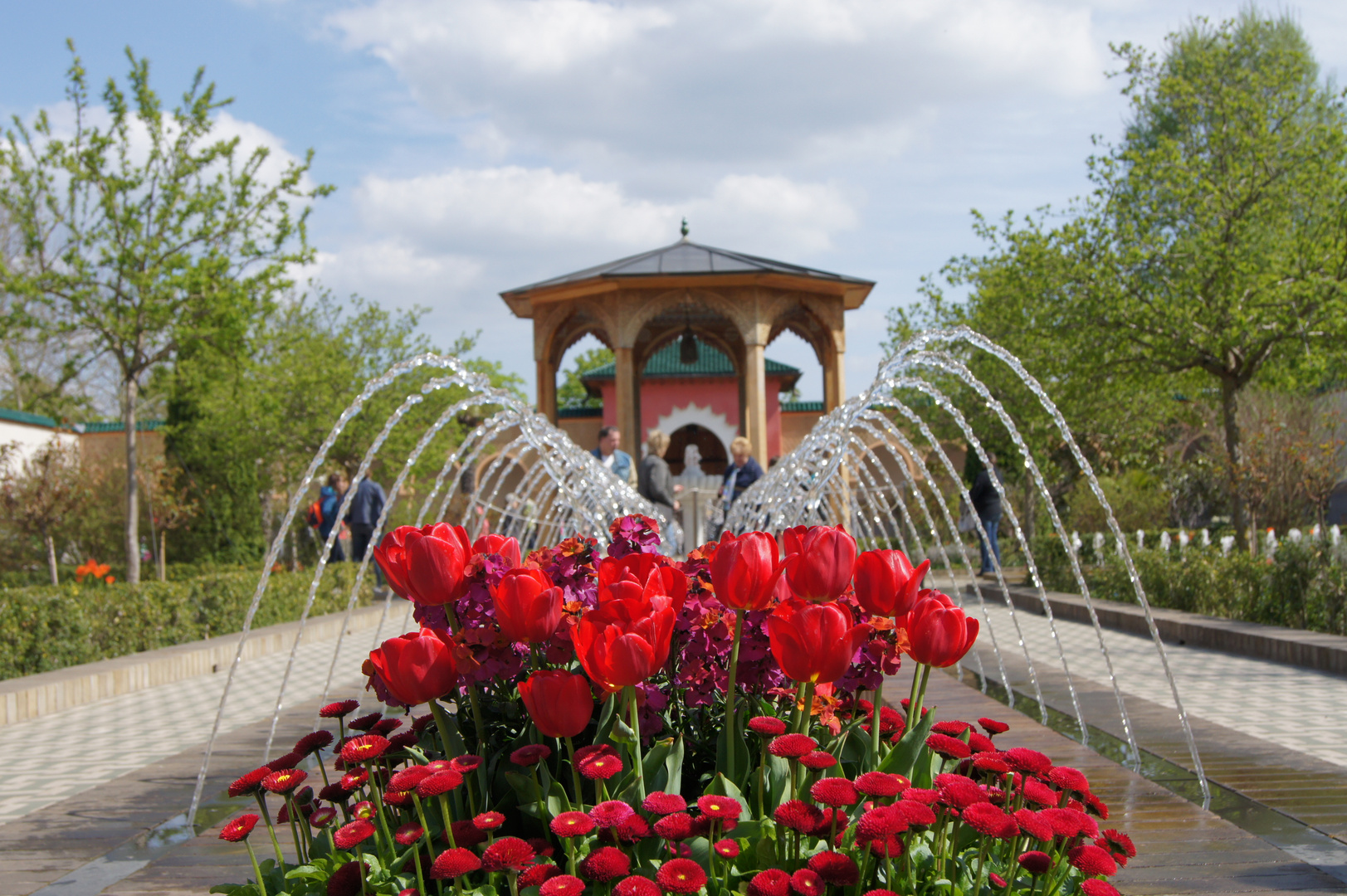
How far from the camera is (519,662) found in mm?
1771

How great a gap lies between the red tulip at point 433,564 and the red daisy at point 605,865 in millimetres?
509

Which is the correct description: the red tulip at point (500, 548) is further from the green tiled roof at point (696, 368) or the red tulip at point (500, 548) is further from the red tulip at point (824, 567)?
the green tiled roof at point (696, 368)

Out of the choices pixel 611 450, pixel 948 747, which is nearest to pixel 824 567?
pixel 948 747

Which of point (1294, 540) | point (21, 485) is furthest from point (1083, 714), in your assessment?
point (21, 485)

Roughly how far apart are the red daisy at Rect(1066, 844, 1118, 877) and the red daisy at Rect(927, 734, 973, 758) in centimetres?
22

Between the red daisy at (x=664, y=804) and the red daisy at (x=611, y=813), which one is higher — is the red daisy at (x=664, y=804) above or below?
above

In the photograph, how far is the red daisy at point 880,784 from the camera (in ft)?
4.83

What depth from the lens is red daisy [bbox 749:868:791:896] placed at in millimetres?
1370

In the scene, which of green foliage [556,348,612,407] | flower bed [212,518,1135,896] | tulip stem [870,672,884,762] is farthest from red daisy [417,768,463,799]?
green foliage [556,348,612,407]

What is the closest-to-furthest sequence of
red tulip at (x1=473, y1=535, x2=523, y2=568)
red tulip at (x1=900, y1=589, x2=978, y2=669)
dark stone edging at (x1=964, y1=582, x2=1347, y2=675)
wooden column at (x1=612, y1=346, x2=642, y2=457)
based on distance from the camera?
red tulip at (x1=900, y1=589, x2=978, y2=669) < red tulip at (x1=473, y1=535, x2=523, y2=568) < dark stone edging at (x1=964, y1=582, x2=1347, y2=675) < wooden column at (x1=612, y1=346, x2=642, y2=457)

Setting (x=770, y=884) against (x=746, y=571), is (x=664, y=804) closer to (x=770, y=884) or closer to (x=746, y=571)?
(x=770, y=884)

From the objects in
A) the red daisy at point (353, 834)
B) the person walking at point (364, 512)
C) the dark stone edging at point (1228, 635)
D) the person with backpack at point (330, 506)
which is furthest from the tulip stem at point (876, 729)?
the person with backpack at point (330, 506)

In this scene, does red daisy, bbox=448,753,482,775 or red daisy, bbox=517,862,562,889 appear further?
red daisy, bbox=448,753,482,775

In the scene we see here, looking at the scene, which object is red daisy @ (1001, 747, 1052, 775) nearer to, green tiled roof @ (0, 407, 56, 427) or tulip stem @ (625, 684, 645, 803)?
tulip stem @ (625, 684, 645, 803)
